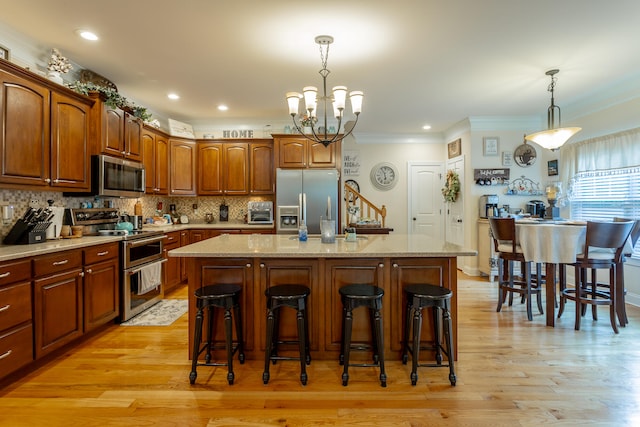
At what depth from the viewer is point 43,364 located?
2727 millimetres

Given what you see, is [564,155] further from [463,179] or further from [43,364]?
[43,364]

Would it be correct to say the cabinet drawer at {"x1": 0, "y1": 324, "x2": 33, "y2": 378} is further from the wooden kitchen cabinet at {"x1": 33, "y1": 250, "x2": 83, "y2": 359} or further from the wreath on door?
the wreath on door

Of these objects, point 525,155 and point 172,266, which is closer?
point 172,266

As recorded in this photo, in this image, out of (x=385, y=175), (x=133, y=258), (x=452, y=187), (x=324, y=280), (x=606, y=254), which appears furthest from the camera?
(x=385, y=175)

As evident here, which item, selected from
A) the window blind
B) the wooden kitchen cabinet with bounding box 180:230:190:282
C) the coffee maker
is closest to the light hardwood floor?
the window blind

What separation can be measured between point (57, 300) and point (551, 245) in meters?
4.44

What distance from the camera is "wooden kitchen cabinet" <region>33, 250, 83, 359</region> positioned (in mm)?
2588

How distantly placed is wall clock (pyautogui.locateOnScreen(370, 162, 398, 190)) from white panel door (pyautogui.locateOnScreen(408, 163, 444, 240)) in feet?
1.10

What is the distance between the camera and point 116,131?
389 cm

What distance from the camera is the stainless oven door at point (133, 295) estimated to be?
3.65m

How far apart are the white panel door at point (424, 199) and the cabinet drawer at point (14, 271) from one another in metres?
6.16

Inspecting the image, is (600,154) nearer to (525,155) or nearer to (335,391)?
(525,155)

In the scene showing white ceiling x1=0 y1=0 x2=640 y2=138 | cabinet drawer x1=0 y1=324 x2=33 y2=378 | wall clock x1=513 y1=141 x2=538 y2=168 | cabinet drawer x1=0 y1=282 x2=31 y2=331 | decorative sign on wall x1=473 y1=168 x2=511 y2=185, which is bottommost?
cabinet drawer x1=0 y1=324 x2=33 y2=378

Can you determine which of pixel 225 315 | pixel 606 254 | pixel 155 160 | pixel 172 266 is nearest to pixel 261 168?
pixel 155 160
